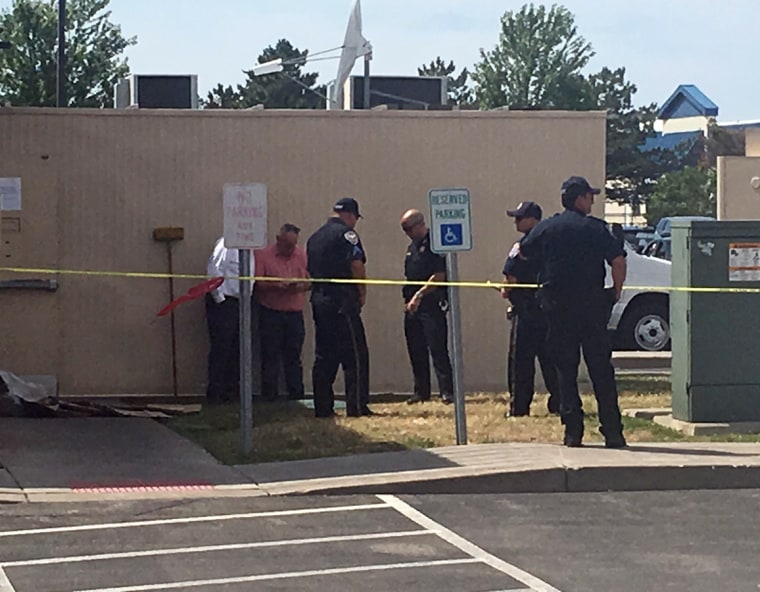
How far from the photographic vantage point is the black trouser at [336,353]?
12914 mm

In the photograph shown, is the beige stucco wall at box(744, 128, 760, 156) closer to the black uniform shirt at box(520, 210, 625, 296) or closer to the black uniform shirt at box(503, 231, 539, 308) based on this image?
the black uniform shirt at box(503, 231, 539, 308)

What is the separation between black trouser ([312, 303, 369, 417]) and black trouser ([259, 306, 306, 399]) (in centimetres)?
152

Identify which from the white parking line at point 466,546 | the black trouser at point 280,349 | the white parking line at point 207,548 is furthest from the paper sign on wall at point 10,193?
the white parking line at point 207,548

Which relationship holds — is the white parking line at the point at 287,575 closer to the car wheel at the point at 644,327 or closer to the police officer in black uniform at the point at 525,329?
the police officer in black uniform at the point at 525,329

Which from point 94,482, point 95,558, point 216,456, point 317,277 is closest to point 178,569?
point 95,558

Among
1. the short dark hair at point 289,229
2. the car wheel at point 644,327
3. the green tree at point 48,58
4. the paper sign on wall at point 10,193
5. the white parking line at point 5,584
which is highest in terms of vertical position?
the green tree at point 48,58

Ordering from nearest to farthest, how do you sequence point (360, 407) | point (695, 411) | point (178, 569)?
point (178, 569) → point (695, 411) → point (360, 407)

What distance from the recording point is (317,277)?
12969 mm

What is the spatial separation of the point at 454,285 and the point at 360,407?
2.29 m

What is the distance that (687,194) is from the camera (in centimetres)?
5891

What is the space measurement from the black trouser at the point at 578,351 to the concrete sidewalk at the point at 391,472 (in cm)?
26

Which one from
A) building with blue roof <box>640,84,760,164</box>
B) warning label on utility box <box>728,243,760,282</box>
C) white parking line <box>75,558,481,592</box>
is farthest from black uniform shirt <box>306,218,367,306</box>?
building with blue roof <box>640,84,760,164</box>

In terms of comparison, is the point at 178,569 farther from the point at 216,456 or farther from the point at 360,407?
the point at 360,407

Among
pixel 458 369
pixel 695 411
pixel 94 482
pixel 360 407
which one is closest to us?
pixel 94 482
